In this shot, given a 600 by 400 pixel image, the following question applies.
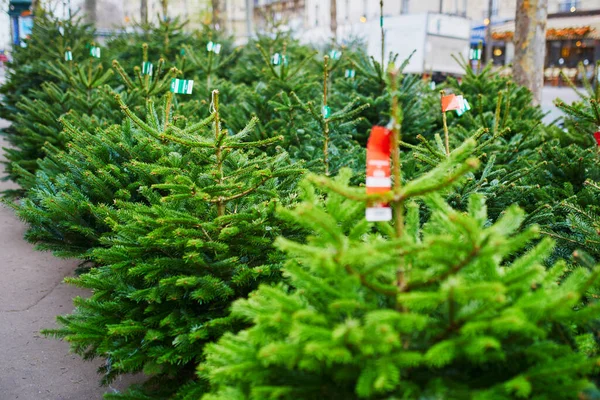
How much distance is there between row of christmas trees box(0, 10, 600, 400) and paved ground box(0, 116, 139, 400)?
32cm

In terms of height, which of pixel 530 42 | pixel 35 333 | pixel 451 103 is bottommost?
pixel 35 333

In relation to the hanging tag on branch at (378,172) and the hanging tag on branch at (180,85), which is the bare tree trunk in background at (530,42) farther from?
the hanging tag on branch at (378,172)

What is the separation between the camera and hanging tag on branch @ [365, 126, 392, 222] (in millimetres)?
1905

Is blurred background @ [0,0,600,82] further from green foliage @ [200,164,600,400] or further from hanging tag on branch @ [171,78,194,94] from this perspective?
green foliage @ [200,164,600,400]

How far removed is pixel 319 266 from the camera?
1751 millimetres

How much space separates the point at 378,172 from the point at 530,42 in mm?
8416

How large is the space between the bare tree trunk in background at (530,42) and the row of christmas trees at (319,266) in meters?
3.87

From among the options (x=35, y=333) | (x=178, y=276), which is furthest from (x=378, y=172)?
(x=35, y=333)

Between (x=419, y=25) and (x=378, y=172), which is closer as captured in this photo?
(x=378, y=172)

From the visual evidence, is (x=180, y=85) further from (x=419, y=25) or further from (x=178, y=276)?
(x=419, y=25)

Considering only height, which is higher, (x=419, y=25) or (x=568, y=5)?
(x=568, y=5)

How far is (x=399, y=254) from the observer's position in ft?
6.03

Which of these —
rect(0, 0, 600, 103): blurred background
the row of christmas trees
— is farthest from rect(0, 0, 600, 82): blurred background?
the row of christmas trees

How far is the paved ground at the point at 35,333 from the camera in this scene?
136 inches
